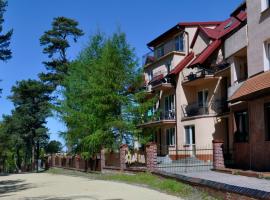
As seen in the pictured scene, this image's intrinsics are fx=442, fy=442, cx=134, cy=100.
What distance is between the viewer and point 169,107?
40625 millimetres

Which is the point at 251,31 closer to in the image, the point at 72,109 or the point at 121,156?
the point at 121,156

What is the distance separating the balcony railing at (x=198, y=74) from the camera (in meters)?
34.0

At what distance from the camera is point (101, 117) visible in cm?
3456

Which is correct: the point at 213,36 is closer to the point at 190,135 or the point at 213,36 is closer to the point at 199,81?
the point at 199,81

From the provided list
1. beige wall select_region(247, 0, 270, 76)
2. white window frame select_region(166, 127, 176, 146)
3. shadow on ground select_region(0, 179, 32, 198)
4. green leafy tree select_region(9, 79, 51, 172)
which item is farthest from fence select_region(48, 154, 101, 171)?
beige wall select_region(247, 0, 270, 76)

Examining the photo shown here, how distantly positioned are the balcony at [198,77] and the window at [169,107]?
303 centimetres

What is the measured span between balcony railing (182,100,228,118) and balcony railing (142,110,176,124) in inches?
81.2

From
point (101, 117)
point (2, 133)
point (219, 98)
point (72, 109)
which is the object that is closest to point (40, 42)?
point (2, 133)

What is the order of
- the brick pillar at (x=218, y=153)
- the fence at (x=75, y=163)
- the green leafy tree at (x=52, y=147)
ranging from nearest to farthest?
the brick pillar at (x=218, y=153)
the fence at (x=75, y=163)
the green leafy tree at (x=52, y=147)

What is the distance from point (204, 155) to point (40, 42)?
34541mm

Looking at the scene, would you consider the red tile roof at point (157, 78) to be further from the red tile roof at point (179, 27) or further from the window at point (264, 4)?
the window at point (264, 4)

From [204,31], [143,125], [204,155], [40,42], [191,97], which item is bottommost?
[204,155]

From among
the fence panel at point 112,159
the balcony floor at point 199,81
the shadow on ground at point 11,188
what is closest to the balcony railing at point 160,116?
the balcony floor at point 199,81

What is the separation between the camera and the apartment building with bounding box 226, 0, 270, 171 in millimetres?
20172
